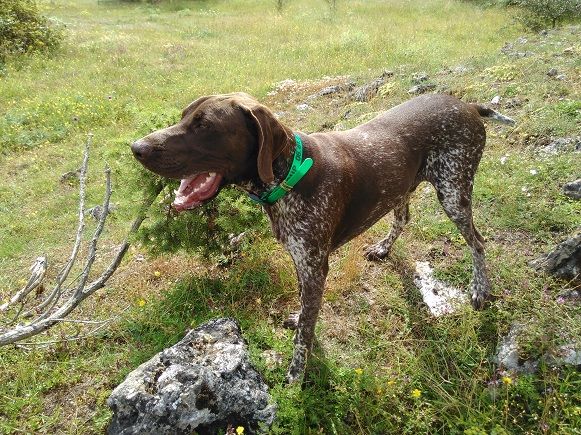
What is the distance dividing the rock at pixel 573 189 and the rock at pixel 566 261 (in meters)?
1.23

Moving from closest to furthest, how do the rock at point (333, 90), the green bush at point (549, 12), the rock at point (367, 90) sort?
the rock at point (367, 90) < the rock at point (333, 90) < the green bush at point (549, 12)

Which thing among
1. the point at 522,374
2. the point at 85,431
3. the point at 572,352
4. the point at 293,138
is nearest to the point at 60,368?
the point at 85,431

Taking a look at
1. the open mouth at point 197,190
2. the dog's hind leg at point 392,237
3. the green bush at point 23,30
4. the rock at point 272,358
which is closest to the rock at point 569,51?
the dog's hind leg at point 392,237

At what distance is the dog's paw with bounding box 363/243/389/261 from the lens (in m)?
5.11

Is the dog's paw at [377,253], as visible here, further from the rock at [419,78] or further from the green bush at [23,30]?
the green bush at [23,30]

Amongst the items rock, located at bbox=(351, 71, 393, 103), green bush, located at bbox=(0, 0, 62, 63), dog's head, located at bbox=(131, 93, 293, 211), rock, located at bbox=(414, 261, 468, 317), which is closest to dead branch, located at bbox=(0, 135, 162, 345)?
dog's head, located at bbox=(131, 93, 293, 211)

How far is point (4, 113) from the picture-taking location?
414 inches

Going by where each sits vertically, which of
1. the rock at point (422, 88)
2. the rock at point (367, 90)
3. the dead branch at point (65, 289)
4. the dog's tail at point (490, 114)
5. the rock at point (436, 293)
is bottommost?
the rock at point (436, 293)

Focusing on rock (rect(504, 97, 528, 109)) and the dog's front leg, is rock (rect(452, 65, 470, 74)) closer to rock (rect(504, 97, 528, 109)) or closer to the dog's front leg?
rock (rect(504, 97, 528, 109))

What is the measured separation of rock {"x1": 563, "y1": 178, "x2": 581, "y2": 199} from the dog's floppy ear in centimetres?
376

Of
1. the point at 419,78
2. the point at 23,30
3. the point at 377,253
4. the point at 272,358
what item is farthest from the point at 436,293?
the point at 23,30

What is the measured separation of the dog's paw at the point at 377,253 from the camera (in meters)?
5.11

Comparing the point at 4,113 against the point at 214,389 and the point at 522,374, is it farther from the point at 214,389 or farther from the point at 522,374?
the point at 522,374

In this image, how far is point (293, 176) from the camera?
336 centimetres
